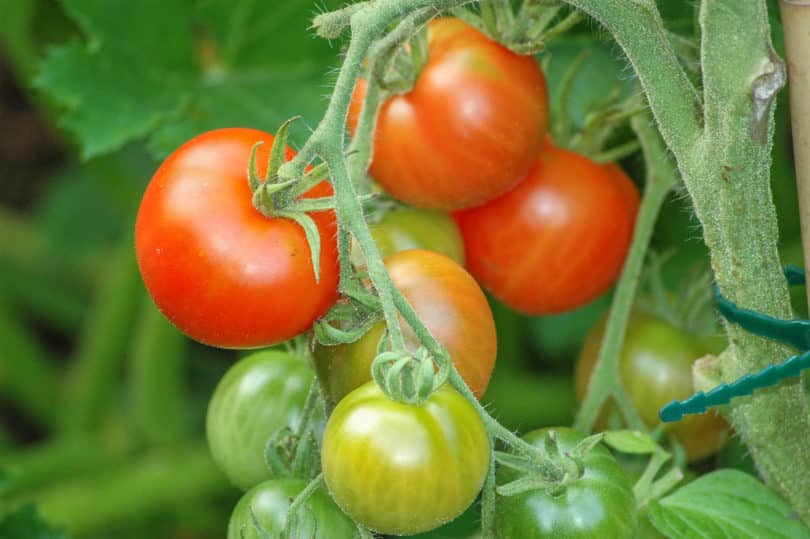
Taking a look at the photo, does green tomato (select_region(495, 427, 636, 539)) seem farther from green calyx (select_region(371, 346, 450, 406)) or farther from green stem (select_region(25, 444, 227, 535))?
green stem (select_region(25, 444, 227, 535))

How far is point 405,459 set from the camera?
729 millimetres

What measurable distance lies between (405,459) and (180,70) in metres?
0.93

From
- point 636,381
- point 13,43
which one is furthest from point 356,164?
point 13,43

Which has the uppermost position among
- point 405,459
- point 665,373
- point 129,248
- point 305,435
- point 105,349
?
point 405,459

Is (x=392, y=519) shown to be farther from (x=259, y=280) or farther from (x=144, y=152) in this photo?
(x=144, y=152)

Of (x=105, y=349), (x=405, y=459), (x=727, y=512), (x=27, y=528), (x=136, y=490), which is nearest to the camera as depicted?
→ (x=405, y=459)

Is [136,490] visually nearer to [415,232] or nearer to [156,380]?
[156,380]

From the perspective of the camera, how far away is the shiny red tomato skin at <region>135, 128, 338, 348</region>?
81 cm

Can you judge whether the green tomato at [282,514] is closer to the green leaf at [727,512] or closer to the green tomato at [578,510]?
the green tomato at [578,510]

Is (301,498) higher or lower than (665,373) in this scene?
higher

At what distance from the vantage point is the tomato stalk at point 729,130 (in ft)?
2.61

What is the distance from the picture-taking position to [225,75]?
60.9 inches

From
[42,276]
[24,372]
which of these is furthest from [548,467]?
[42,276]

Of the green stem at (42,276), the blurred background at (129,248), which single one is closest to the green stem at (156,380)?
the blurred background at (129,248)
